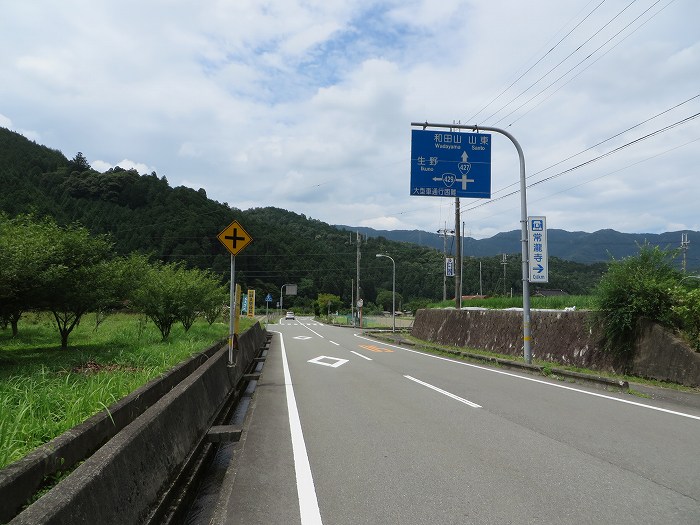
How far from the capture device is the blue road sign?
1580 cm

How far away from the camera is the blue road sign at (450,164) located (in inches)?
622

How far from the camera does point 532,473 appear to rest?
505 cm

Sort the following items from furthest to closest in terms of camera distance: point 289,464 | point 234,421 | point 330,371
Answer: point 330,371, point 234,421, point 289,464

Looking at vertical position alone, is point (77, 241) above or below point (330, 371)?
above

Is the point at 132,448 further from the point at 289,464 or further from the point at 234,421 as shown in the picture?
the point at 234,421

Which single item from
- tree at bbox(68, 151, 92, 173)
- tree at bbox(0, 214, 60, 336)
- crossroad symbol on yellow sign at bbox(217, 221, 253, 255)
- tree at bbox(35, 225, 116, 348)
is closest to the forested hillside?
tree at bbox(68, 151, 92, 173)

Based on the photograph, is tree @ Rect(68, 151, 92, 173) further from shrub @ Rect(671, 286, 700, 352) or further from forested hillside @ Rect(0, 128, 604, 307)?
shrub @ Rect(671, 286, 700, 352)

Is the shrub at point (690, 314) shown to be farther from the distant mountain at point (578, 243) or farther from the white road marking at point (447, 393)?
the white road marking at point (447, 393)

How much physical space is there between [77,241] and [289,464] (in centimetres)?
1036

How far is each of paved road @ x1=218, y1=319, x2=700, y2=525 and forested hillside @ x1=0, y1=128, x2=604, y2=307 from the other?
36.2 metres

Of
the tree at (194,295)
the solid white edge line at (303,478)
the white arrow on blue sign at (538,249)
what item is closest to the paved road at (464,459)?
the solid white edge line at (303,478)

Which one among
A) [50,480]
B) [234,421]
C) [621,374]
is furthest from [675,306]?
[50,480]

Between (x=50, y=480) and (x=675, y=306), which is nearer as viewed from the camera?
(x=50, y=480)

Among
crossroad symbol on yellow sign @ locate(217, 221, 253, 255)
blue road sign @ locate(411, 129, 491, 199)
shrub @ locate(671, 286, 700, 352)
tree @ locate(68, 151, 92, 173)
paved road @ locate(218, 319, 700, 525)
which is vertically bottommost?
paved road @ locate(218, 319, 700, 525)
